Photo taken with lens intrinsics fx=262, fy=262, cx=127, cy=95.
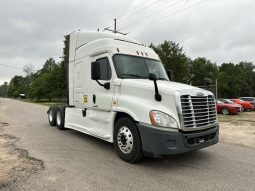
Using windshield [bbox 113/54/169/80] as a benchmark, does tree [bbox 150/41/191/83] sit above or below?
above

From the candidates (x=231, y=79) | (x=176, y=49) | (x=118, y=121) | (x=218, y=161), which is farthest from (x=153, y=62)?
(x=231, y=79)

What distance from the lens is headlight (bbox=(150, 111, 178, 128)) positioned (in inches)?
205

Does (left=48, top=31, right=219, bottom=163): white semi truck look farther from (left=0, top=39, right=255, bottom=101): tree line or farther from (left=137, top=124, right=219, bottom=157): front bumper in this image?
(left=0, top=39, right=255, bottom=101): tree line

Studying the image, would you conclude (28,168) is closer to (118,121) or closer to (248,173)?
(118,121)

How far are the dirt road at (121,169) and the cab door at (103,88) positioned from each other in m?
1.22

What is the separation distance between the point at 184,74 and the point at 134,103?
35488 mm

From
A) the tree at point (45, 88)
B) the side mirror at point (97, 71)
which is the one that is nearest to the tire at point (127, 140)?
the side mirror at point (97, 71)

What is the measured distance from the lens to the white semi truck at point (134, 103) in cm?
523

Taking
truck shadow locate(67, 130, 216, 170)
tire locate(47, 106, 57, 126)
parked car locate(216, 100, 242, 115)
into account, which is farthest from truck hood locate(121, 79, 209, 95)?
parked car locate(216, 100, 242, 115)

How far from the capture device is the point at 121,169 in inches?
211

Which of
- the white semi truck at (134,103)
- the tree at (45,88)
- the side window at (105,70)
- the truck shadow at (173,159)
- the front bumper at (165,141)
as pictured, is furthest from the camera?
the tree at (45,88)

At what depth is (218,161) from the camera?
605cm

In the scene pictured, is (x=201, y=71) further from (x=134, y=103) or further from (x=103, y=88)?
(x=134, y=103)

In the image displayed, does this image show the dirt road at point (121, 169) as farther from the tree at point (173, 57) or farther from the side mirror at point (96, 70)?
the tree at point (173, 57)
